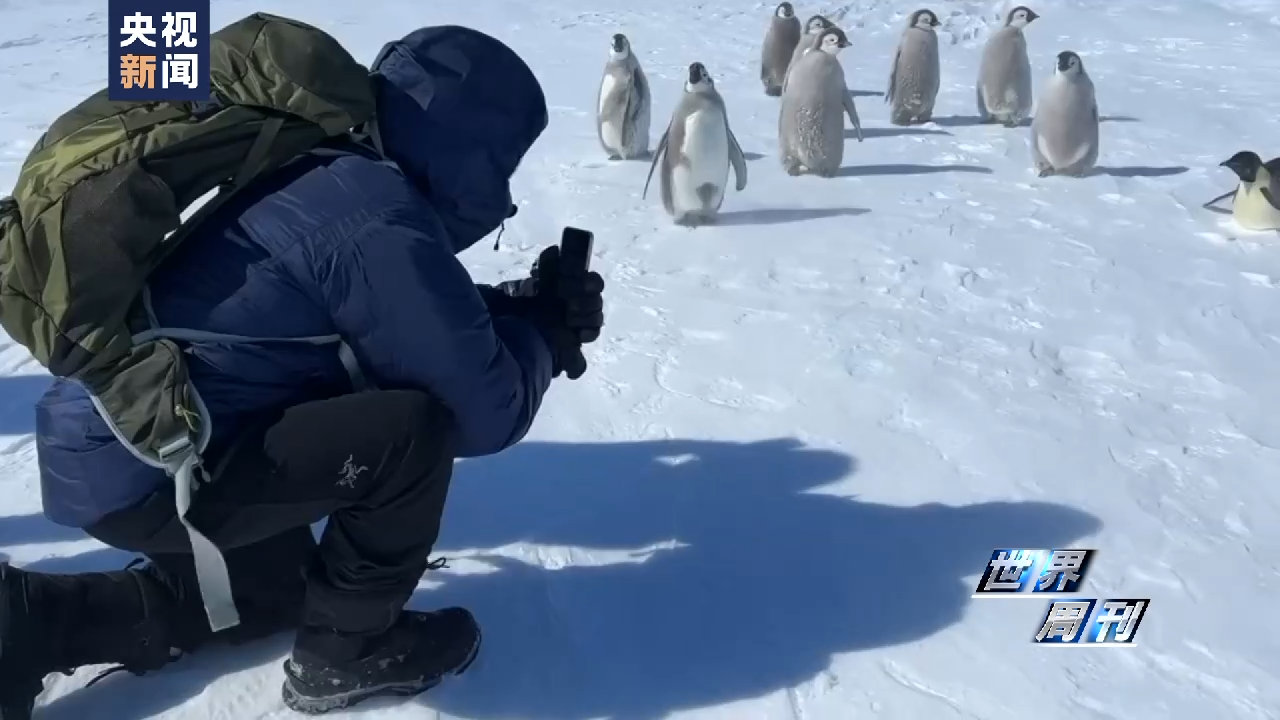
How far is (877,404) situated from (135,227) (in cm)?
180

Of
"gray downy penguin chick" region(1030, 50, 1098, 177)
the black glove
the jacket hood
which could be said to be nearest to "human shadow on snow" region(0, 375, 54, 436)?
the black glove

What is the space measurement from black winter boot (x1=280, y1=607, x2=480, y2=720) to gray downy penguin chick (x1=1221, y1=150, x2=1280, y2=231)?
333 centimetres

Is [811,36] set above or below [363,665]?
above

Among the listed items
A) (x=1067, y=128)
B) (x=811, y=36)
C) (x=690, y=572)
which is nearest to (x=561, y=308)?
(x=690, y=572)

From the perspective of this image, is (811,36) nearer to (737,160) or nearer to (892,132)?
(892,132)

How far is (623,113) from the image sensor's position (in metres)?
4.91

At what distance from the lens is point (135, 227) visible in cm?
130

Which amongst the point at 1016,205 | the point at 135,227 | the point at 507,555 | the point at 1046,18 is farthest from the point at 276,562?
the point at 1046,18

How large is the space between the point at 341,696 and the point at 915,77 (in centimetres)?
473

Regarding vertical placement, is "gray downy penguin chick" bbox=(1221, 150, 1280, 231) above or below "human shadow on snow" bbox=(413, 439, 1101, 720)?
above

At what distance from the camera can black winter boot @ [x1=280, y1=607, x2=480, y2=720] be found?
1.59 metres

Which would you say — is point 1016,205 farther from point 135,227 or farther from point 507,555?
point 135,227

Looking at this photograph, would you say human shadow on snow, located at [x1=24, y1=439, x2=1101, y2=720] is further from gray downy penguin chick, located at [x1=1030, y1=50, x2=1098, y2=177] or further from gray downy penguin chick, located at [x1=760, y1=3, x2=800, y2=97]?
gray downy penguin chick, located at [x1=760, y1=3, x2=800, y2=97]

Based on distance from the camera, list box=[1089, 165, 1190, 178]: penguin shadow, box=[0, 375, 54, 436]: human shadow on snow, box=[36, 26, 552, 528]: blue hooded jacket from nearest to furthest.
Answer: box=[36, 26, 552, 528]: blue hooded jacket
box=[0, 375, 54, 436]: human shadow on snow
box=[1089, 165, 1190, 178]: penguin shadow
